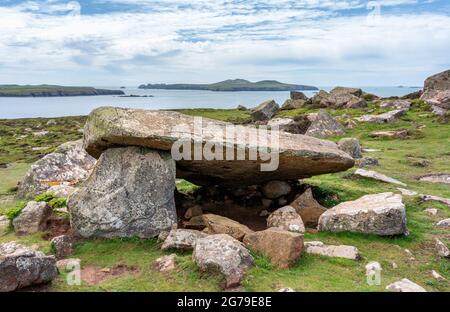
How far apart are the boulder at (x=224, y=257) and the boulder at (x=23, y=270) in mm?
3257

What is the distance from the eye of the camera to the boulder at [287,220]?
46.6 ft

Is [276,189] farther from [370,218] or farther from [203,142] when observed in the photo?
[203,142]

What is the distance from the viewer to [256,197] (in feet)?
59.5

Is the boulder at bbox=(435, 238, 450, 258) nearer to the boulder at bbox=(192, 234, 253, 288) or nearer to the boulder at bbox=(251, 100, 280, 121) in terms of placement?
the boulder at bbox=(192, 234, 253, 288)

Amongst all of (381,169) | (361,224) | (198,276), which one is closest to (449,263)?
(361,224)

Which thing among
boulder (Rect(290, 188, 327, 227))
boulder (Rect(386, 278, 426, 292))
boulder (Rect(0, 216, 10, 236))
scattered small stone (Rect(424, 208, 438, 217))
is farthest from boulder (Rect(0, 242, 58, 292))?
scattered small stone (Rect(424, 208, 438, 217))

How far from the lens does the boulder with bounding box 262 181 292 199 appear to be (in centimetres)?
1778

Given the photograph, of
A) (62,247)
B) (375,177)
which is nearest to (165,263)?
(62,247)

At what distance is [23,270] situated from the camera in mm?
9609

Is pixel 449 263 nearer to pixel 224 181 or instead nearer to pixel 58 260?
pixel 224 181

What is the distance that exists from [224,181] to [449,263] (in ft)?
27.5

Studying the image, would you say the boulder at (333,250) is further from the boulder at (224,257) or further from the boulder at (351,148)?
the boulder at (351,148)

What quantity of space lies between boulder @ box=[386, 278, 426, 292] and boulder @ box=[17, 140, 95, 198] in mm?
16237

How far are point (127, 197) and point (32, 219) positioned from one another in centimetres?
349
